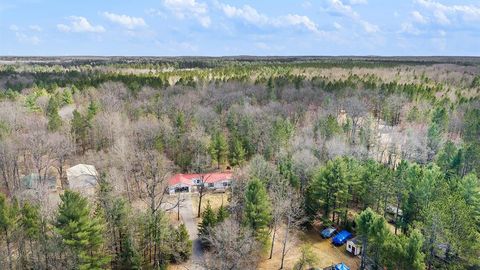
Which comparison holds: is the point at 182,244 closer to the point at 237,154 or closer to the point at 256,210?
the point at 256,210

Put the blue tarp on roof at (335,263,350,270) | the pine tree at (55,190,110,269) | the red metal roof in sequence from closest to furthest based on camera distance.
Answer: the pine tree at (55,190,110,269) → the blue tarp on roof at (335,263,350,270) → the red metal roof

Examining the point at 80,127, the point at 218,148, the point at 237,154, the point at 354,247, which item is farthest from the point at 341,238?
the point at 80,127

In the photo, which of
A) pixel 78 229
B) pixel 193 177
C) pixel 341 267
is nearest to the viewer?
pixel 78 229

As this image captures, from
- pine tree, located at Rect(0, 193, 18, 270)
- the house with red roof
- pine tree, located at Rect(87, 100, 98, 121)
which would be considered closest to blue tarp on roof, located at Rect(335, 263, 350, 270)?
the house with red roof

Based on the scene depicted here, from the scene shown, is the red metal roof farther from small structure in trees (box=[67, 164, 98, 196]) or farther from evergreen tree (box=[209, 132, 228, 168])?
small structure in trees (box=[67, 164, 98, 196])

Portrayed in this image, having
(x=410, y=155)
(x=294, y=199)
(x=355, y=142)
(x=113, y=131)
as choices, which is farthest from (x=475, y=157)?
(x=113, y=131)

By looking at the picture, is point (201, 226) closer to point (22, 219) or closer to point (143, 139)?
point (22, 219)
